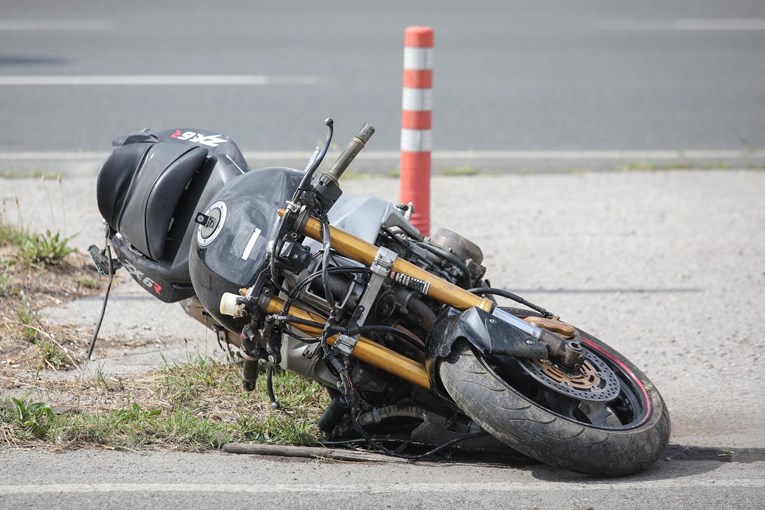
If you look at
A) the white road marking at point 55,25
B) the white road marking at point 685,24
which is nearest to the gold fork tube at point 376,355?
the white road marking at point 55,25

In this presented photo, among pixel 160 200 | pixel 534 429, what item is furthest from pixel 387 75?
pixel 534 429

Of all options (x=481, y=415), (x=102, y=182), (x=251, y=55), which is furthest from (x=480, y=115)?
(x=481, y=415)

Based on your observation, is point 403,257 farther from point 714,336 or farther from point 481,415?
point 714,336

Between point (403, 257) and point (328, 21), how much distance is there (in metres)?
10.2

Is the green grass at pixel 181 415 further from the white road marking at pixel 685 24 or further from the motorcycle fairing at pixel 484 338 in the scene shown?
the white road marking at pixel 685 24

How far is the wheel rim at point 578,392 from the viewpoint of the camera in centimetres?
357

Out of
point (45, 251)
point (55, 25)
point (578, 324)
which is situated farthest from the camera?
point (55, 25)

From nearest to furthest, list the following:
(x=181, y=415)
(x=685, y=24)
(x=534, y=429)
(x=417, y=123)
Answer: (x=534, y=429) < (x=181, y=415) < (x=417, y=123) < (x=685, y=24)

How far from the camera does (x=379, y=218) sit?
3822 mm

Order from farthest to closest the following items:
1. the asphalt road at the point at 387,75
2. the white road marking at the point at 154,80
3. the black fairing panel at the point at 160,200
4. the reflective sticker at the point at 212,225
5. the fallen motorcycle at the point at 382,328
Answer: the white road marking at the point at 154,80 → the asphalt road at the point at 387,75 → the black fairing panel at the point at 160,200 → the reflective sticker at the point at 212,225 → the fallen motorcycle at the point at 382,328

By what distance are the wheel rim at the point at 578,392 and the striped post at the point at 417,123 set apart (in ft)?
7.42

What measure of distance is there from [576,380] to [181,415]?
156 cm

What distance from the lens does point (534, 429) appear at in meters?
3.42

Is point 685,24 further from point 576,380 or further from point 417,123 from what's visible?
point 576,380
